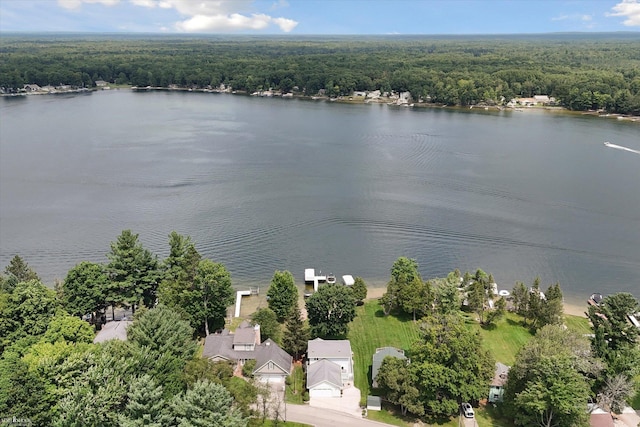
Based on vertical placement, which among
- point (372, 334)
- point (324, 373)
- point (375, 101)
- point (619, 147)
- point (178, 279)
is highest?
point (375, 101)

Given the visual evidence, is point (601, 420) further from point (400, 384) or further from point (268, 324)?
point (268, 324)

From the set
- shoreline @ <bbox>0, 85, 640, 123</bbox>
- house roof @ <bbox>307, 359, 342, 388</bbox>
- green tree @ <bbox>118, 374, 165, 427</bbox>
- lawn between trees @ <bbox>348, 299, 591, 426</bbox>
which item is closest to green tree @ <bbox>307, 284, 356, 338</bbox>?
lawn between trees @ <bbox>348, 299, 591, 426</bbox>

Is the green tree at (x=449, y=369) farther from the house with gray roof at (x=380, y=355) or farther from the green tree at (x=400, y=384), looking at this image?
the house with gray roof at (x=380, y=355)

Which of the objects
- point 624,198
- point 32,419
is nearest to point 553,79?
point 624,198

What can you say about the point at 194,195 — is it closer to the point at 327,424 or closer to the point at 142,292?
the point at 142,292

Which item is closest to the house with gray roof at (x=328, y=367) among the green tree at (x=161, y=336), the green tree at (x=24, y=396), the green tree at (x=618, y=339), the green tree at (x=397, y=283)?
the green tree at (x=161, y=336)

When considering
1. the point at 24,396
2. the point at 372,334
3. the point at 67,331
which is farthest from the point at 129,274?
the point at 372,334

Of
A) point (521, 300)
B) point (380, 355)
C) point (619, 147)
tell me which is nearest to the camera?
point (380, 355)
